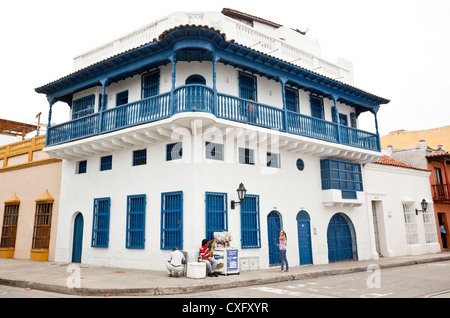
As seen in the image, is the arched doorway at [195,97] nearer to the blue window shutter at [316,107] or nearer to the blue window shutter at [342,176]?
the blue window shutter at [316,107]

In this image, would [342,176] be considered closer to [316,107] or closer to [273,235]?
[316,107]

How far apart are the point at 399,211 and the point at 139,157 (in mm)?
14607

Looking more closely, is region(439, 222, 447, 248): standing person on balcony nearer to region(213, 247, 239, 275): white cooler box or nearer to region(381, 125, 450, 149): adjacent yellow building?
region(381, 125, 450, 149): adjacent yellow building

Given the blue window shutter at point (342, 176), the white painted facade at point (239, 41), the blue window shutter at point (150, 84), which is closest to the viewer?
the white painted facade at point (239, 41)

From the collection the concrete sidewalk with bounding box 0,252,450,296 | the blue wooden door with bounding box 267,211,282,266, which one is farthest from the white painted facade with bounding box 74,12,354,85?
Answer: the concrete sidewalk with bounding box 0,252,450,296

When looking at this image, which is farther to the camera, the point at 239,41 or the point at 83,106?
the point at 83,106

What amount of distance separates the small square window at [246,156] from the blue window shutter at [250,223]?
1324 mm

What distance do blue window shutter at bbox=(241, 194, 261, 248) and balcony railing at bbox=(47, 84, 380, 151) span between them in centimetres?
295

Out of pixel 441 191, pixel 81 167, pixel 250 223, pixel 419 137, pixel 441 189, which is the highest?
pixel 419 137

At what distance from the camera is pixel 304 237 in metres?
15.1

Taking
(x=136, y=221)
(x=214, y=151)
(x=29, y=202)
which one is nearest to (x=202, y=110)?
(x=214, y=151)

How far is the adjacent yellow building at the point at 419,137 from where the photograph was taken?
101ft

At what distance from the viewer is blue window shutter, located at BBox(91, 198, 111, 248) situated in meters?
14.4

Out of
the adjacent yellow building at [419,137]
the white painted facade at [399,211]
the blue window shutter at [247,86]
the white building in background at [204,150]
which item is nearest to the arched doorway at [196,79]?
the white building in background at [204,150]
